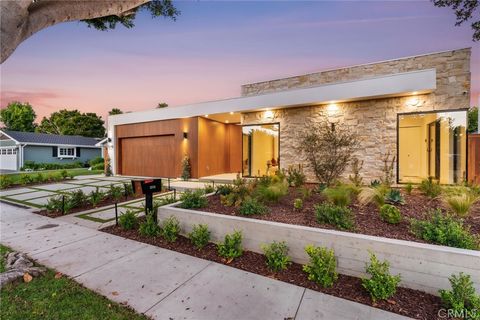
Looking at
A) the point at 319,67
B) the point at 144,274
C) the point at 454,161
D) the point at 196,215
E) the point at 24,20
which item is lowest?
the point at 144,274

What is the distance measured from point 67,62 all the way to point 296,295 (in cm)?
1222

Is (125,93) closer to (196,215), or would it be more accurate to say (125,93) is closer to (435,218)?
(196,215)

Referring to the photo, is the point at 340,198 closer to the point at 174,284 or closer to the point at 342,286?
the point at 342,286

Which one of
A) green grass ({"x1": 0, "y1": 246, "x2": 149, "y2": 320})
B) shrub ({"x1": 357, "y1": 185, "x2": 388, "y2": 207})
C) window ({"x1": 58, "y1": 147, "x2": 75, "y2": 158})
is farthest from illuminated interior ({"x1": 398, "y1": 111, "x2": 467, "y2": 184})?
window ({"x1": 58, "y1": 147, "x2": 75, "y2": 158})

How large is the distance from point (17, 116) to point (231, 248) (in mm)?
54504

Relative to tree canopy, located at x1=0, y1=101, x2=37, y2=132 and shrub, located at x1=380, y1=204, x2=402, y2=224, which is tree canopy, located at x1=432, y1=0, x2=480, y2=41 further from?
tree canopy, located at x1=0, y1=101, x2=37, y2=132

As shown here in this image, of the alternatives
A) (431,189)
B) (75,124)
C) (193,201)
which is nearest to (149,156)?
(193,201)

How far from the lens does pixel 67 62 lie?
30.7 feet

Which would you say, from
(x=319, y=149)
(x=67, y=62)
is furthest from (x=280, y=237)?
(x=67, y=62)

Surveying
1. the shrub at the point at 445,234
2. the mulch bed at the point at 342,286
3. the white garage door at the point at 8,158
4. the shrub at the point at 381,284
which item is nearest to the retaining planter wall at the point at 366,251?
the mulch bed at the point at 342,286

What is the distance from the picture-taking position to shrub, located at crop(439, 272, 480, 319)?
1.97 metres

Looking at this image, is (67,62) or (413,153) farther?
(67,62)

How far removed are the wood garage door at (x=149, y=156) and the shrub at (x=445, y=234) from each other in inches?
432

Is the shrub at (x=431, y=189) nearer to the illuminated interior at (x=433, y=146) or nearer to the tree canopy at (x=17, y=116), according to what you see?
the illuminated interior at (x=433, y=146)
